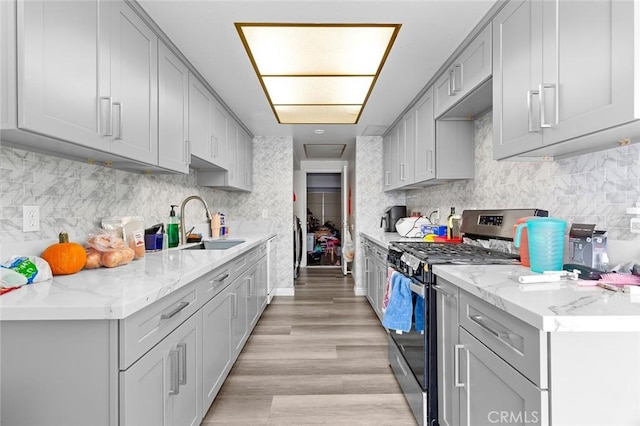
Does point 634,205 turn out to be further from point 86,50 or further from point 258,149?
point 258,149

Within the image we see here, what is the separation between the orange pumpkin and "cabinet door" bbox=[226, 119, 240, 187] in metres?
2.06

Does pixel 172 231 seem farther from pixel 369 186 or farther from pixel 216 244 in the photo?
pixel 369 186

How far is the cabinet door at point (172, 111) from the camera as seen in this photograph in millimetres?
2066

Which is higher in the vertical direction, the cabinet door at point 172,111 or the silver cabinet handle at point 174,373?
the cabinet door at point 172,111

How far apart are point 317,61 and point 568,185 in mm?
1760

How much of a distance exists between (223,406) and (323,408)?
24.0 inches

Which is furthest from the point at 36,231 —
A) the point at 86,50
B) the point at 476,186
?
the point at 476,186

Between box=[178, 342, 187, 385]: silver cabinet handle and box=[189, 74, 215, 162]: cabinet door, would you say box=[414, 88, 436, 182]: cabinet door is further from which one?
box=[178, 342, 187, 385]: silver cabinet handle

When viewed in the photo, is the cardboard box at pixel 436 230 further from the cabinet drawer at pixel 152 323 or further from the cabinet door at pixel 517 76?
the cabinet drawer at pixel 152 323

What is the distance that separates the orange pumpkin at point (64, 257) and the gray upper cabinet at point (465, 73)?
2294 mm

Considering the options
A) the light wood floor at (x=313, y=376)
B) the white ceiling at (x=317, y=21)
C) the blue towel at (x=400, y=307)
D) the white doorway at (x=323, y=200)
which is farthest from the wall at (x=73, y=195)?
the white doorway at (x=323, y=200)

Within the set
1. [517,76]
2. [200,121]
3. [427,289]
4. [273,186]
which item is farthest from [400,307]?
[273,186]

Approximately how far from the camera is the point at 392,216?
4613 millimetres

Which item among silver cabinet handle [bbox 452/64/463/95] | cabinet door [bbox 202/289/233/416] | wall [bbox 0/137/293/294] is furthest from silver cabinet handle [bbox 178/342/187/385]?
silver cabinet handle [bbox 452/64/463/95]
